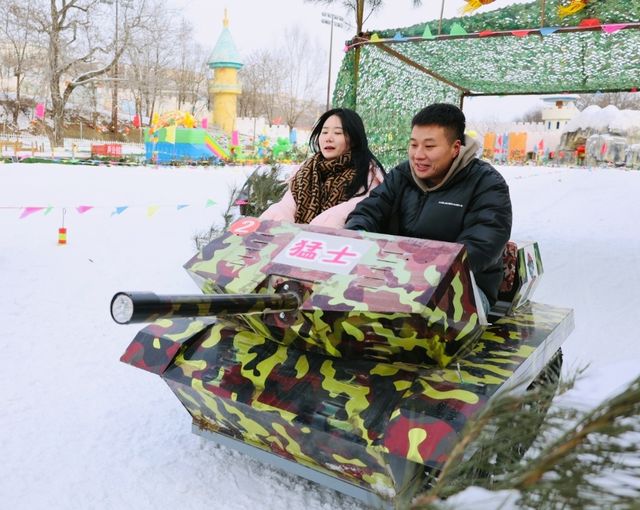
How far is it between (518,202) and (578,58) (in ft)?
23.1

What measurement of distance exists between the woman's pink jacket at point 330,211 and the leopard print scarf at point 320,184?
59mm

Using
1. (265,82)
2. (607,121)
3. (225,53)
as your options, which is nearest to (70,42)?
(225,53)

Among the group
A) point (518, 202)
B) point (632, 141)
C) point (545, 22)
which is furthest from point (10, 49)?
point (632, 141)

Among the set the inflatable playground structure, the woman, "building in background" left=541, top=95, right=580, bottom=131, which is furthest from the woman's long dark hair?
"building in background" left=541, top=95, right=580, bottom=131

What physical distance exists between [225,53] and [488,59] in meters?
26.5

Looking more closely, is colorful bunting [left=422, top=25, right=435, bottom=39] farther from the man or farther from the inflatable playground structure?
the inflatable playground structure

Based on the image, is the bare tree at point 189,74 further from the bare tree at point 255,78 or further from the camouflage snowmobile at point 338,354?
the camouflage snowmobile at point 338,354

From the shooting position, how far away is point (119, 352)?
13.3ft

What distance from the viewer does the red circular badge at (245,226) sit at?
2833 mm

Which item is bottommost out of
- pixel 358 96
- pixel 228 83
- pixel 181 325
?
pixel 181 325

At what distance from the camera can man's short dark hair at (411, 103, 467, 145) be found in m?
2.89

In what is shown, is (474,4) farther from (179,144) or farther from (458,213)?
(179,144)

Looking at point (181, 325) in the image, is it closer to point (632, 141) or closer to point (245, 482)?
point (245, 482)

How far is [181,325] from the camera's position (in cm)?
277
